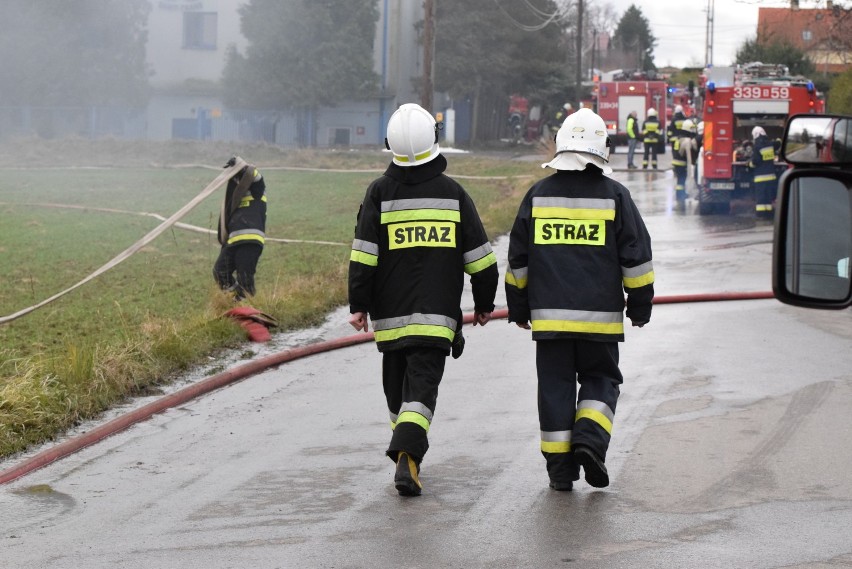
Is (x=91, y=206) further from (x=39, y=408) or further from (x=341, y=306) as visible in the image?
Result: (x=39, y=408)

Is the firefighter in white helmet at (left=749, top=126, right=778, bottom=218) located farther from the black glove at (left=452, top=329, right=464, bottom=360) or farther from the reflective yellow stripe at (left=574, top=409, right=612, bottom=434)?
the reflective yellow stripe at (left=574, top=409, right=612, bottom=434)

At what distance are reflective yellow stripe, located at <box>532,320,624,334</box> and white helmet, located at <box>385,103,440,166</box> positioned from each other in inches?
37.7

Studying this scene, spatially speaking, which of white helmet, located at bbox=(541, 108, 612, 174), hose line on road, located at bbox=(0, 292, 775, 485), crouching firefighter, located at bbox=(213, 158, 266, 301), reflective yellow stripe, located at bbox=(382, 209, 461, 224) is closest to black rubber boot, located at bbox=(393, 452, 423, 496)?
reflective yellow stripe, located at bbox=(382, 209, 461, 224)

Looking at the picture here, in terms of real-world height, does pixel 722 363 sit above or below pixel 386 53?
below

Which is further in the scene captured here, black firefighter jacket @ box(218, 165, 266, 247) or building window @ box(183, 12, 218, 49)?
building window @ box(183, 12, 218, 49)

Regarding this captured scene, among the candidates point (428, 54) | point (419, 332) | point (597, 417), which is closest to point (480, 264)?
point (419, 332)

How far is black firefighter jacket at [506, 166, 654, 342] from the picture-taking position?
591 centimetres

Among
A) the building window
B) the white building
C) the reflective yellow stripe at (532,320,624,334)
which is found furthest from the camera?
the building window

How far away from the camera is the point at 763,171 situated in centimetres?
2195

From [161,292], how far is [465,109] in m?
47.6

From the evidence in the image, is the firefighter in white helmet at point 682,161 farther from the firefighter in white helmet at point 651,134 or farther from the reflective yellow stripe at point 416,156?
the reflective yellow stripe at point 416,156

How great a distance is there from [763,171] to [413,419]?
56.3ft

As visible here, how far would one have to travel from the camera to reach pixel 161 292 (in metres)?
14.1

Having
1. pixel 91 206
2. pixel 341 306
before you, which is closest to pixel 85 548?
pixel 341 306
